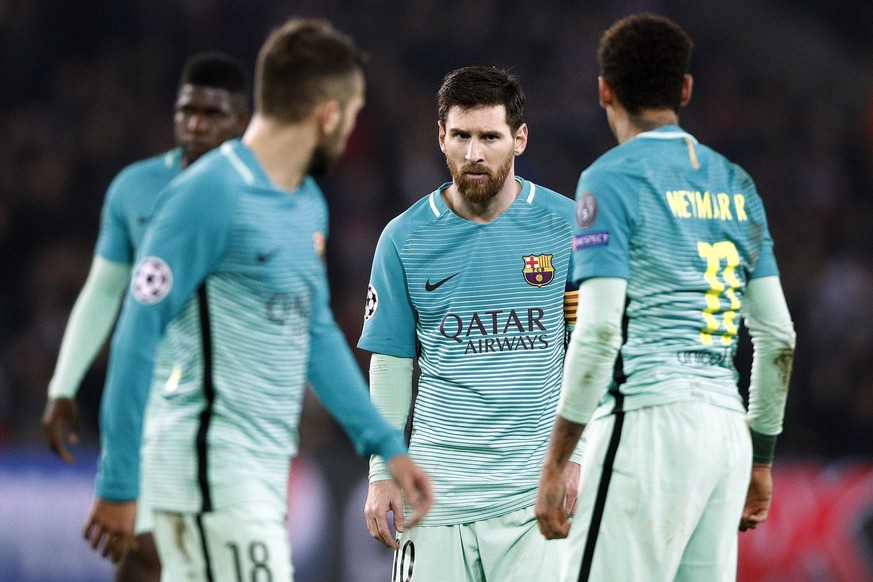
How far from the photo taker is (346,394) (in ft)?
12.2

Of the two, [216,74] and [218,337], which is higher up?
[216,74]

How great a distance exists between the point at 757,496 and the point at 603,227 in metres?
1.20

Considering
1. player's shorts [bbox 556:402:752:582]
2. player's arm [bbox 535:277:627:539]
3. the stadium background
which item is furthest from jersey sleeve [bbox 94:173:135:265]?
the stadium background

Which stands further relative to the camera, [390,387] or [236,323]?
[390,387]

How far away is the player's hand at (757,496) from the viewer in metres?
4.39

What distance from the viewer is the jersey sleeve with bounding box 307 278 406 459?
3688 millimetres

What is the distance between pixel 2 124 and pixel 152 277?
35.8 ft

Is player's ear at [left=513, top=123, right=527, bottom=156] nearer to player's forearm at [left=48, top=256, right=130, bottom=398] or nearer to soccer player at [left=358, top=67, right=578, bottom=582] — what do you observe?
soccer player at [left=358, top=67, right=578, bottom=582]

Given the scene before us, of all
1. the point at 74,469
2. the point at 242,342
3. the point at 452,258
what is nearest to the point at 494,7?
the point at 74,469

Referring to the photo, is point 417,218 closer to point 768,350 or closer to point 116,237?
point 116,237

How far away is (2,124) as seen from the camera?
1330cm

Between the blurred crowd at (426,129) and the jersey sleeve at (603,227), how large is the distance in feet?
22.5

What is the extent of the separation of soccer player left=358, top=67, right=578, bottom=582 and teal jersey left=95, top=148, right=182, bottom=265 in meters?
0.88

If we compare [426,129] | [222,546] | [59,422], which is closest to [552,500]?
[222,546]
